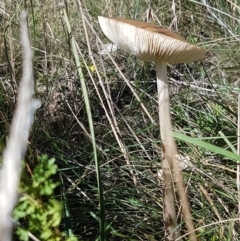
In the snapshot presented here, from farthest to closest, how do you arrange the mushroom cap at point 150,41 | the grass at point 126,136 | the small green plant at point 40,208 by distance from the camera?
the grass at point 126,136, the mushroom cap at point 150,41, the small green plant at point 40,208

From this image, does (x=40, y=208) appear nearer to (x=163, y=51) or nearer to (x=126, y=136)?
(x=163, y=51)

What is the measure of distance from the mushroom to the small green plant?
0.33 m

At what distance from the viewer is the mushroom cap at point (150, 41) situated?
1248 millimetres

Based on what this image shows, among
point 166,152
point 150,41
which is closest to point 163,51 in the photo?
point 150,41

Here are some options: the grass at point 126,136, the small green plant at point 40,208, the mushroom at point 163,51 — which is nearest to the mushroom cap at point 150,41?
the mushroom at point 163,51

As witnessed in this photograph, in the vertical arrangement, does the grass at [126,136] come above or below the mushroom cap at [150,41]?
below

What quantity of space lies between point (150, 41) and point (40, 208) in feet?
1.62

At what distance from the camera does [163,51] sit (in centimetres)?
130

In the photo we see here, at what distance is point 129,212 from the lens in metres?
1.50

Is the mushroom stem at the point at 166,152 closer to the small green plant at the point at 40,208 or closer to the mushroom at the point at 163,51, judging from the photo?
the mushroom at the point at 163,51

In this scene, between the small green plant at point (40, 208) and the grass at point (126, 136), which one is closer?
the small green plant at point (40, 208)

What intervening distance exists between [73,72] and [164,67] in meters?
0.71

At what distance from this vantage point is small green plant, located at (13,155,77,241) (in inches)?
40.8

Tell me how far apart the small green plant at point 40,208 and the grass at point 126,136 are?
20 centimetres
